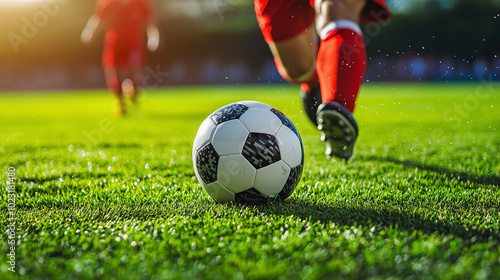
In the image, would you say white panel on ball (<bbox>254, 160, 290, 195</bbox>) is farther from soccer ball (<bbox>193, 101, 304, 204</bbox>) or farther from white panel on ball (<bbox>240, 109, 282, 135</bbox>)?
white panel on ball (<bbox>240, 109, 282, 135</bbox>)

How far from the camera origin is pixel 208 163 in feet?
6.89

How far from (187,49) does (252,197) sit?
3087cm

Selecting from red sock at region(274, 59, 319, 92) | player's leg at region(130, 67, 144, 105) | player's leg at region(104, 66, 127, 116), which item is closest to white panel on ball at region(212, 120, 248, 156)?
red sock at region(274, 59, 319, 92)

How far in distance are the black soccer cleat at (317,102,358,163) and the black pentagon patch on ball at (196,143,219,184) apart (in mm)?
A: 530

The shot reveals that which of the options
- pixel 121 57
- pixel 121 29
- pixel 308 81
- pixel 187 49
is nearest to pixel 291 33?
pixel 308 81

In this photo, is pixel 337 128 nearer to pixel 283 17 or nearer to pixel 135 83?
pixel 283 17

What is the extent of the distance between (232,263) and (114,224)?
66cm

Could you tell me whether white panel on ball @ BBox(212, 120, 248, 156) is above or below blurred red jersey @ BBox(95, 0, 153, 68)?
below

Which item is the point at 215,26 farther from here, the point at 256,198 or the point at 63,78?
the point at 256,198

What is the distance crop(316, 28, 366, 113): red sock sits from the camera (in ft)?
7.13

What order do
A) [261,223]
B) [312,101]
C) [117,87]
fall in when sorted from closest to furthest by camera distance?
[261,223] → [312,101] → [117,87]

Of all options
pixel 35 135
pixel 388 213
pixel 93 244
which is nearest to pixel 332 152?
pixel 388 213

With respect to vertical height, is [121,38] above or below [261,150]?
above

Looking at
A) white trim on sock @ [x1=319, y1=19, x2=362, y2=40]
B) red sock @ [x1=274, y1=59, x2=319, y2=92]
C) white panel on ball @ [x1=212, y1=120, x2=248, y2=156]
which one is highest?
white trim on sock @ [x1=319, y1=19, x2=362, y2=40]
